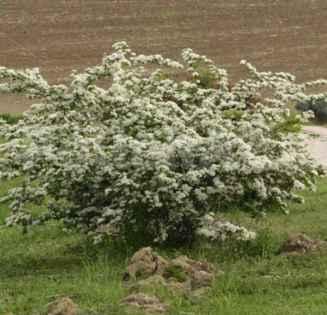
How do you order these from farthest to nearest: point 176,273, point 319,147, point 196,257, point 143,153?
point 319,147 < point 196,257 < point 143,153 < point 176,273

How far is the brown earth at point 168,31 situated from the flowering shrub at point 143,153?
48.4 feet

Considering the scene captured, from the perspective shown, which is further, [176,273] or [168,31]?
[168,31]

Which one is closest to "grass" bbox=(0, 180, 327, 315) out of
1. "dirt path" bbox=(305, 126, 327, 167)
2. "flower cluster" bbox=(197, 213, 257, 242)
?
"flower cluster" bbox=(197, 213, 257, 242)

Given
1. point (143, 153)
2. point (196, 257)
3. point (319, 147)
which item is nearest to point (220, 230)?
point (196, 257)

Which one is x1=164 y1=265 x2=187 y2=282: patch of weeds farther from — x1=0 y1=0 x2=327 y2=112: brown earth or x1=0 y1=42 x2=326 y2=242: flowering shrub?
x1=0 y1=0 x2=327 y2=112: brown earth

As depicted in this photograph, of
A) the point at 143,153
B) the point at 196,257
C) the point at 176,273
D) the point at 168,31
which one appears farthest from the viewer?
the point at 168,31

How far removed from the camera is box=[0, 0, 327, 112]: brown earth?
26016 mm

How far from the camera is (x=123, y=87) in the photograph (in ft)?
28.7

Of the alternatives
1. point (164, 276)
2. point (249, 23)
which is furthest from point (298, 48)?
point (164, 276)

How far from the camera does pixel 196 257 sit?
8.21m

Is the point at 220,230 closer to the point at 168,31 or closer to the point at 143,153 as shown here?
the point at 143,153

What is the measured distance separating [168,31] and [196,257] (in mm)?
20729

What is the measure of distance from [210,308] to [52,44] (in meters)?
21.2

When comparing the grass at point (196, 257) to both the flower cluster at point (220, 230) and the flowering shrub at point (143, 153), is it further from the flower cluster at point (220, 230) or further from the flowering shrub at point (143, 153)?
the flowering shrub at point (143, 153)
